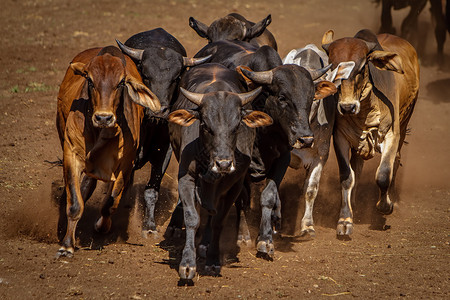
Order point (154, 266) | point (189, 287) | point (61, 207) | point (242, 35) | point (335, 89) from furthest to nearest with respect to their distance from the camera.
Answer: point (242, 35) < point (61, 207) < point (335, 89) < point (154, 266) < point (189, 287)

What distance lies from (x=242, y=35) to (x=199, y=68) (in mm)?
2218

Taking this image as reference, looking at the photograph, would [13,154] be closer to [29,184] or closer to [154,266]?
[29,184]

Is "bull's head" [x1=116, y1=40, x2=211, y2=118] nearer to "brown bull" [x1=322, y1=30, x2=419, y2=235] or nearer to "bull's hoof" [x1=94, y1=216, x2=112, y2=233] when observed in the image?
"bull's hoof" [x1=94, y1=216, x2=112, y2=233]

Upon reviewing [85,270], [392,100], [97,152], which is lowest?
[85,270]

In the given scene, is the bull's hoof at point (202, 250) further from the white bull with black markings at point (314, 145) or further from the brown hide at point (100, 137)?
the white bull with black markings at point (314, 145)

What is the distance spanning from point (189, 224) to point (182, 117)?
35.7 inches

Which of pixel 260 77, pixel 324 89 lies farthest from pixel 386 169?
pixel 260 77

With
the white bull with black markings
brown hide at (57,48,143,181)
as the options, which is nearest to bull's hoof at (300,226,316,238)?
the white bull with black markings

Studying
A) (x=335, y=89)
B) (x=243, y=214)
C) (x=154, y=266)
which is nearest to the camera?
(x=154, y=266)

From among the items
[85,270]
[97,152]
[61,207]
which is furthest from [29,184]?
[85,270]

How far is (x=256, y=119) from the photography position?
6.93 m

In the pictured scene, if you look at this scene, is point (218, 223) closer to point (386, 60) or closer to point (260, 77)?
point (260, 77)

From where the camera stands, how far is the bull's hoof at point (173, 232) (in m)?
8.56

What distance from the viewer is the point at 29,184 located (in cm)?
942
